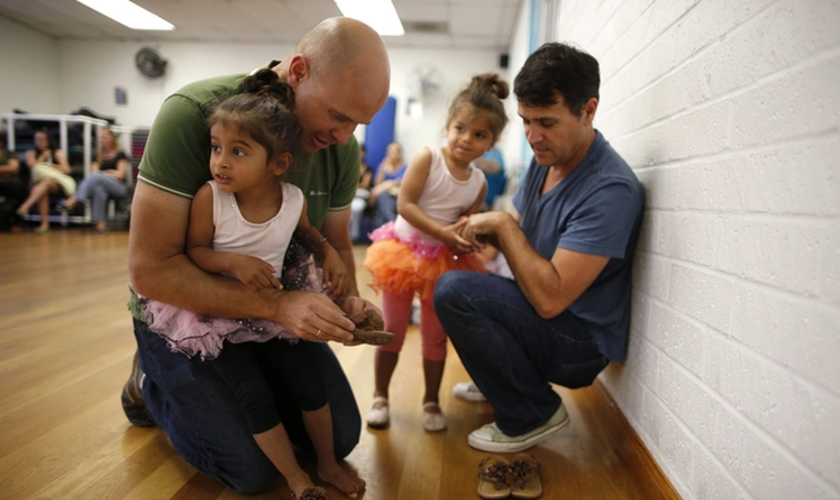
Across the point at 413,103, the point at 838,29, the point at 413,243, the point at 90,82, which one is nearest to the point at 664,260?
the point at 838,29

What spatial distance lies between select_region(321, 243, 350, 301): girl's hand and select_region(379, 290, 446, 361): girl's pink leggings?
415 mm

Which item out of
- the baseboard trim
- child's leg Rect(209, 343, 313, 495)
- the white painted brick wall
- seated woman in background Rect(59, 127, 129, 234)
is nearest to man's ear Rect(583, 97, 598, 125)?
the white painted brick wall

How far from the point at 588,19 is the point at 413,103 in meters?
6.12

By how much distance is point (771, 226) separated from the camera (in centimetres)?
95

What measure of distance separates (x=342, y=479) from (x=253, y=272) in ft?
2.04

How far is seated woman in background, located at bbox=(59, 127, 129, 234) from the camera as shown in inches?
283

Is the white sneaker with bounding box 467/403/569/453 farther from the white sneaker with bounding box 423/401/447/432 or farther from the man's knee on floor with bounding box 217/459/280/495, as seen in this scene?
the man's knee on floor with bounding box 217/459/280/495

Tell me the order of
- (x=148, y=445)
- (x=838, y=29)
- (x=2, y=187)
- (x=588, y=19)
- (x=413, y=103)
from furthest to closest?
(x=413, y=103) → (x=2, y=187) → (x=588, y=19) → (x=148, y=445) → (x=838, y=29)

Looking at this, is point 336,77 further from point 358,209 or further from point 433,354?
point 358,209

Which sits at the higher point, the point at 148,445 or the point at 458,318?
the point at 458,318

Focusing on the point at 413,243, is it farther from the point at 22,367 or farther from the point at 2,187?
the point at 2,187

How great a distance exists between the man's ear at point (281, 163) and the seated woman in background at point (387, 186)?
461 centimetres

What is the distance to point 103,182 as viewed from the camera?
23.8 ft

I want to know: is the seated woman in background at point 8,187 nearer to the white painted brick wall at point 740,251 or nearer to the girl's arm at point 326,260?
the girl's arm at point 326,260
